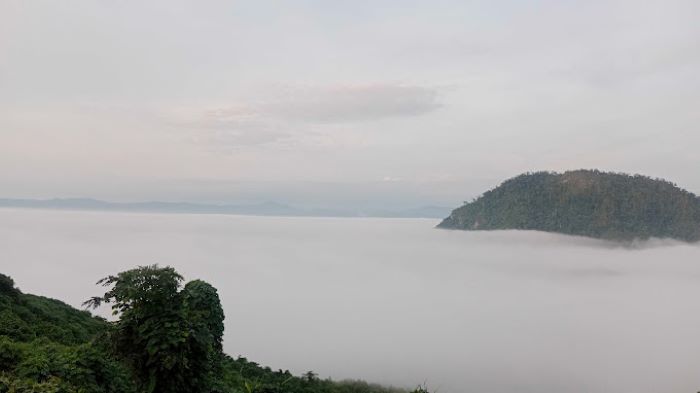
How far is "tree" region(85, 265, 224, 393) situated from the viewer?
18.4m

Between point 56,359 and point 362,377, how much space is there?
145m

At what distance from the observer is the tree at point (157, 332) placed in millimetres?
18438

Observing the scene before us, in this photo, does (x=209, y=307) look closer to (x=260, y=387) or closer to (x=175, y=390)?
(x=175, y=390)

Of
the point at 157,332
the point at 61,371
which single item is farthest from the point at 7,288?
the point at 157,332

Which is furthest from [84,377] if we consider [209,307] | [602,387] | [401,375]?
[602,387]

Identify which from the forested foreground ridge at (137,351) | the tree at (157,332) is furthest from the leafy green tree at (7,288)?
the tree at (157,332)

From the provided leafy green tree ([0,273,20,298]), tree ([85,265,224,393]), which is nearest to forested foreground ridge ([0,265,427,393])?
tree ([85,265,224,393])

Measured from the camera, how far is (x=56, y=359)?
18.2 meters

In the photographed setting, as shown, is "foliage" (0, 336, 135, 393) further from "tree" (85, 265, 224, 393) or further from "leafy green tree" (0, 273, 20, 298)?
"leafy green tree" (0, 273, 20, 298)

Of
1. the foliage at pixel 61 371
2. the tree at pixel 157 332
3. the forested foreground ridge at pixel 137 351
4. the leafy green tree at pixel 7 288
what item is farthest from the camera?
the leafy green tree at pixel 7 288

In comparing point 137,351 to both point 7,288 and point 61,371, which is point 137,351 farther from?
point 7,288

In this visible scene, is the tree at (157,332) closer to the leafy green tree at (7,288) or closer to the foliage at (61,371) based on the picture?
the foliage at (61,371)

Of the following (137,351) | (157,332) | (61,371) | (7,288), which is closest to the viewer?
(61,371)

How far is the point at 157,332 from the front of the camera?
18516 millimetres
